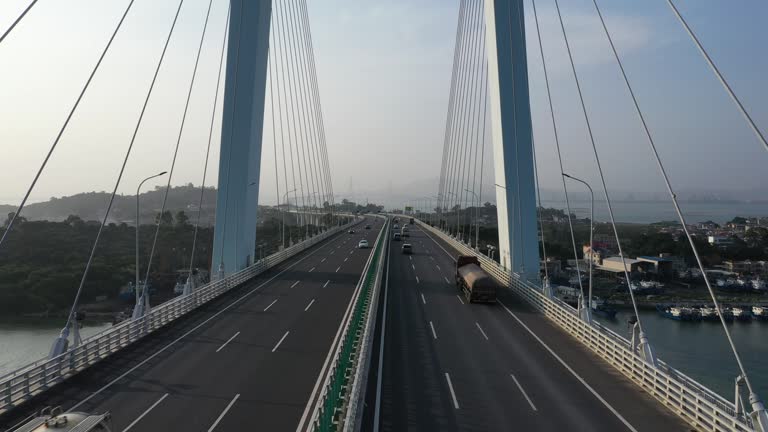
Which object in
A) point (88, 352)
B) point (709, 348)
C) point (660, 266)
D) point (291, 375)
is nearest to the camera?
point (291, 375)

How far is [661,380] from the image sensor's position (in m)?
13.5

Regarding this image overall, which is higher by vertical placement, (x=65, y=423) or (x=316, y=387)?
(x=65, y=423)

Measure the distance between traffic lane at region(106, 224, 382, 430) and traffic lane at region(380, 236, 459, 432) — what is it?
2.59 m

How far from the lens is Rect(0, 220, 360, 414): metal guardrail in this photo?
40.8 ft


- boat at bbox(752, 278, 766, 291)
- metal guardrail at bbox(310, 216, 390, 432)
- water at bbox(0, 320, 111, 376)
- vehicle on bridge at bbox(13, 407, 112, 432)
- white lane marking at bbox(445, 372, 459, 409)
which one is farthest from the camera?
boat at bbox(752, 278, 766, 291)

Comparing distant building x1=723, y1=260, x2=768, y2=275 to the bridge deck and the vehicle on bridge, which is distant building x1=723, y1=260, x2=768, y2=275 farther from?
the vehicle on bridge

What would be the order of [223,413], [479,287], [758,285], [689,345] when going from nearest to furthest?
[223,413], [479,287], [689,345], [758,285]

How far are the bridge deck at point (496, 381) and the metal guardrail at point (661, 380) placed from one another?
39 centimetres

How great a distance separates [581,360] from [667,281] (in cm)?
7441

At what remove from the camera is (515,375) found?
15336 millimetres

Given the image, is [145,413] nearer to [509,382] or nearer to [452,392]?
[452,392]

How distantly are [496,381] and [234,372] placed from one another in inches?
311

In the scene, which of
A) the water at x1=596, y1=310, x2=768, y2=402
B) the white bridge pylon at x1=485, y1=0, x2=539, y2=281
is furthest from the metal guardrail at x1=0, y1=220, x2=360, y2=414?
the water at x1=596, y1=310, x2=768, y2=402

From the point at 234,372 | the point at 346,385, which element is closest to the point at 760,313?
Result: the point at 346,385
